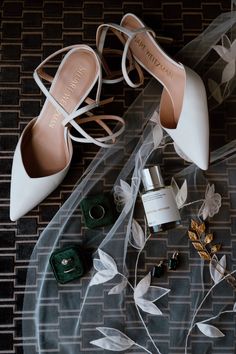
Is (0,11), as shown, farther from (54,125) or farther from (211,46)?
(211,46)

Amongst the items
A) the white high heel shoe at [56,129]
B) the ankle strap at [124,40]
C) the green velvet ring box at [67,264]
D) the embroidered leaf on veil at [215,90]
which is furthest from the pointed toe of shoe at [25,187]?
the embroidered leaf on veil at [215,90]

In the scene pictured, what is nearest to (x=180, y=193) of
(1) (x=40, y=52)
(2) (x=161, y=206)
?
(2) (x=161, y=206)

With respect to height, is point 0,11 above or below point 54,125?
above

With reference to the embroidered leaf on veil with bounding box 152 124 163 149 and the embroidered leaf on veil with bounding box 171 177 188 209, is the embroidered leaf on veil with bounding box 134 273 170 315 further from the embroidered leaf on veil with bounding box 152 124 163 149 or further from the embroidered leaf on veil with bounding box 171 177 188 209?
the embroidered leaf on veil with bounding box 152 124 163 149

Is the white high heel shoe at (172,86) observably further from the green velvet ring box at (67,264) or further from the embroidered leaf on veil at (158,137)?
the green velvet ring box at (67,264)

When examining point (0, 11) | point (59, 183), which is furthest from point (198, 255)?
point (0, 11)

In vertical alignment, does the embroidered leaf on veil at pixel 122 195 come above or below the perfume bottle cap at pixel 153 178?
below

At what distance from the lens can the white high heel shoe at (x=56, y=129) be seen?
111 cm

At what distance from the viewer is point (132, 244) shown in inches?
43.8

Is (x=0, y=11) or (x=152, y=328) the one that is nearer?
(x=152, y=328)

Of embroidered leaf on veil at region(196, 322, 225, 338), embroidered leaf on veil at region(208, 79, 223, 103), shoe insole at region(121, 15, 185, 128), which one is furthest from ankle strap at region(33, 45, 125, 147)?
embroidered leaf on veil at region(196, 322, 225, 338)

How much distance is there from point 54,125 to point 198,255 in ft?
1.39

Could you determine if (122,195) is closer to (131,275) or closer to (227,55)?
(131,275)

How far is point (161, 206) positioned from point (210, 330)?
28 centimetres
